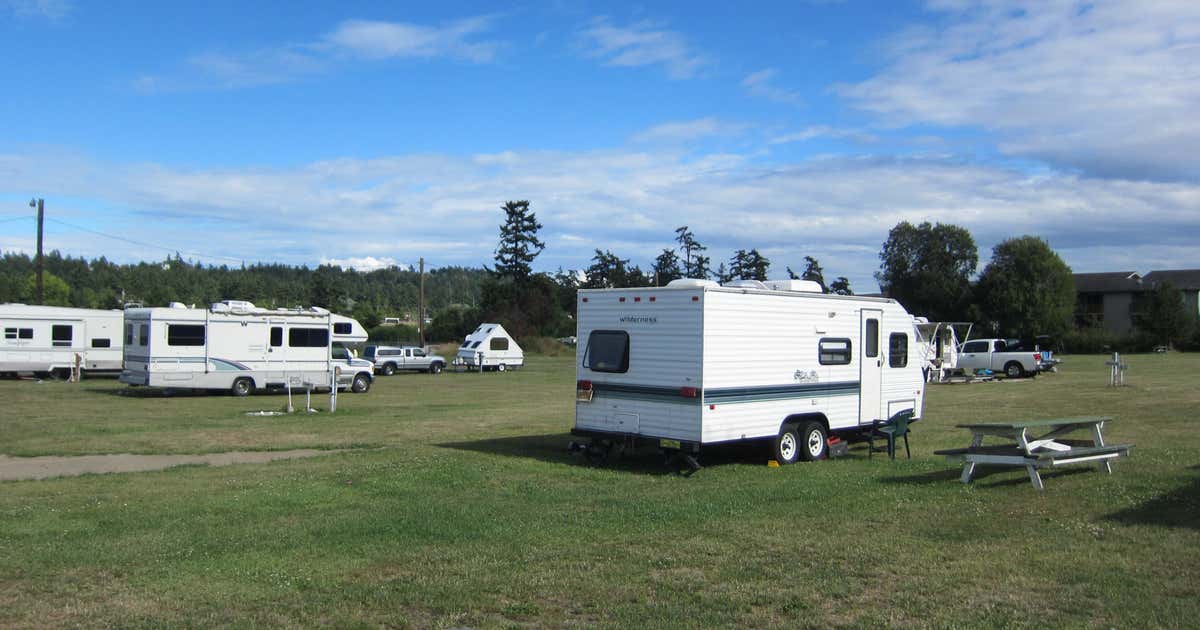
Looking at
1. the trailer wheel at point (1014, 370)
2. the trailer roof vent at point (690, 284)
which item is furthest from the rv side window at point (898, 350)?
the trailer wheel at point (1014, 370)

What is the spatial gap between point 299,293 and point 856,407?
4191 inches

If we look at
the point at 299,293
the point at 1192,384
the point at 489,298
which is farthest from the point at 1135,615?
the point at 299,293

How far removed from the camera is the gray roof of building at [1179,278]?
87.8 metres

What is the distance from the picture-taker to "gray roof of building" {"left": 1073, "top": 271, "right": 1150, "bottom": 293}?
296 ft

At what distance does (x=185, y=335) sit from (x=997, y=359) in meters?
31.2

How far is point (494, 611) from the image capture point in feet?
20.2

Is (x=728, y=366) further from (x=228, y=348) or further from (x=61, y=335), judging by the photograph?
(x=61, y=335)

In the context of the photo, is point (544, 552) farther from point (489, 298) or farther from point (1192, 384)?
point (489, 298)

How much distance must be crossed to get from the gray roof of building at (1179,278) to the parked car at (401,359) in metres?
72.1

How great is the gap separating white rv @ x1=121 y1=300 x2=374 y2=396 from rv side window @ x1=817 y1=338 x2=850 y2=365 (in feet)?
56.3

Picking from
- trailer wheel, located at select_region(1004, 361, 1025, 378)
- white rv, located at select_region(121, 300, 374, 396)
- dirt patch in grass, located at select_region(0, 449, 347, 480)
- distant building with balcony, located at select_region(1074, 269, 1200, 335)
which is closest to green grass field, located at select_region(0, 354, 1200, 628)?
dirt patch in grass, located at select_region(0, 449, 347, 480)

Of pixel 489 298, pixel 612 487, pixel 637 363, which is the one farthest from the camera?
pixel 489 298

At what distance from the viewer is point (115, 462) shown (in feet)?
44.3

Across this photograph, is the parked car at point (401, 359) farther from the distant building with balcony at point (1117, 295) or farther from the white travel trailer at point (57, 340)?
the distant building with balcony at point (1117, 295)
